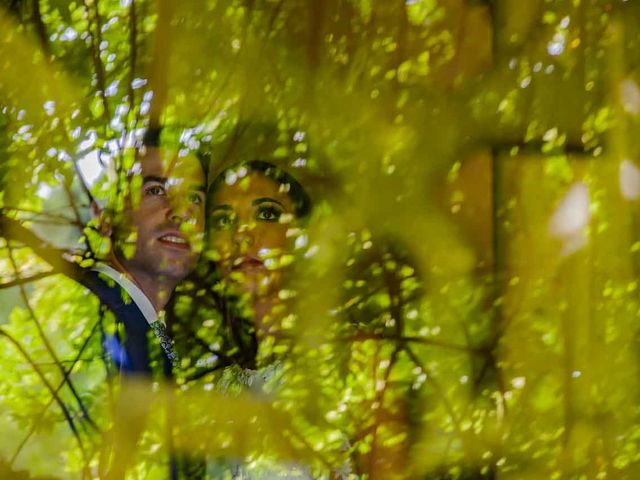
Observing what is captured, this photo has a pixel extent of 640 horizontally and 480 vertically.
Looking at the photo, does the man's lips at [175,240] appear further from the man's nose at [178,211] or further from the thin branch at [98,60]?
the thin branch at [98,60]

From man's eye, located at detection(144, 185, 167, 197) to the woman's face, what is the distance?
10 centimetres

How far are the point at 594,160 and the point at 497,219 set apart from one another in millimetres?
265

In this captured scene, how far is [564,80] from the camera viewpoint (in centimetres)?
151

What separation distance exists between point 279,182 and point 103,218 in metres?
0.35

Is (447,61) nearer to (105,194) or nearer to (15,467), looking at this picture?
(105,194)

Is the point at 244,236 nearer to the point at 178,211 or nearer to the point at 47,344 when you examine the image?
the point at 178,211

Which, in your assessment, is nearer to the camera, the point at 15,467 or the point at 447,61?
the point at 15,467

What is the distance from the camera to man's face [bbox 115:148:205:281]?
4.41 ft

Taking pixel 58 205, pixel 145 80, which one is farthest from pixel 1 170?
pixel 145 80

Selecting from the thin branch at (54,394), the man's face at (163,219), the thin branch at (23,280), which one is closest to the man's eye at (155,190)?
the man's face at (163,219)

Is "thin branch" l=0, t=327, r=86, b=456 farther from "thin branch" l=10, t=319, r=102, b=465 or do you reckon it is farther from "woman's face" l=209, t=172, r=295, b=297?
"woman's face" l=209, t=172, r=295, b=297

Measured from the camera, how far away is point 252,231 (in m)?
1.39

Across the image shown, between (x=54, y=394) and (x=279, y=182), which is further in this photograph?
(x=279, y=182)

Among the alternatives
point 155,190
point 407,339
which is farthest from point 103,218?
point 407,339
